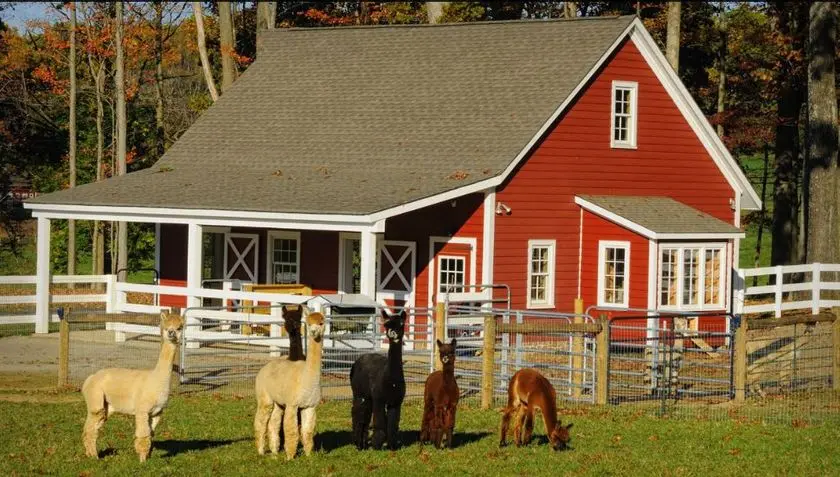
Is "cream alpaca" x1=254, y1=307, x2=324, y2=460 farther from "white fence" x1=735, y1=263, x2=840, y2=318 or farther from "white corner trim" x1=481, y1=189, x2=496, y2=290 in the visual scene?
"white fence" x1=735, y1=263, x2=840, y2=318

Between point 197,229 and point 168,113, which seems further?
point 168,113

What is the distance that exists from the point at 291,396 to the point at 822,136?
2144 centimetres

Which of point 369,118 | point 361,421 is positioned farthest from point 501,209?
point 361,421

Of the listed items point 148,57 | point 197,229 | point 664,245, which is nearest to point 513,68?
point 664,245

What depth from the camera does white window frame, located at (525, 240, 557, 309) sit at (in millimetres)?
29500

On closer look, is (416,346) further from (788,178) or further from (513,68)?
(788,178)

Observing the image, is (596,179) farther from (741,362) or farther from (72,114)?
(72,114)

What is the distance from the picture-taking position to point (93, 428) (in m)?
14.7

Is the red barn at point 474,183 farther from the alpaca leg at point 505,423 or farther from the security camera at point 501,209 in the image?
the alpaca leg at point 505,423

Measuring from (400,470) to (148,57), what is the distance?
3785cm

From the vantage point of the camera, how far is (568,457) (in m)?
15.2

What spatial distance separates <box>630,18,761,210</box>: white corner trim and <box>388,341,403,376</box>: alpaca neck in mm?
17071

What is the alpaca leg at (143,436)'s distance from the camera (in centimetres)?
1450

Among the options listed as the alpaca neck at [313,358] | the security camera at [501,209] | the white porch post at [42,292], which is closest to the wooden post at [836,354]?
the security camera at [501,209]
